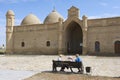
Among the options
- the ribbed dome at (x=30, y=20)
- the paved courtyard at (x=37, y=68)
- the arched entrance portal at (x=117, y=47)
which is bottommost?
the paved courtyard at (x=37, y=68)

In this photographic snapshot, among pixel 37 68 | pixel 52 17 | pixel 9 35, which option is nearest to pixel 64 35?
pixel 52 17

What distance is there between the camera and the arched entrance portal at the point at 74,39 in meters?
40.4

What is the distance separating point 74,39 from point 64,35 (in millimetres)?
2716

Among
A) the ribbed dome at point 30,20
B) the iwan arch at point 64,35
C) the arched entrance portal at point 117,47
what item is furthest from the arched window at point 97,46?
the ribbed dome at point 30,20

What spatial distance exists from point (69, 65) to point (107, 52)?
19.0m

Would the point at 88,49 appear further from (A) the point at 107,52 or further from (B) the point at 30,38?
(B) the point at 30,38

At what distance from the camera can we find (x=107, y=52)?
33.8 metres

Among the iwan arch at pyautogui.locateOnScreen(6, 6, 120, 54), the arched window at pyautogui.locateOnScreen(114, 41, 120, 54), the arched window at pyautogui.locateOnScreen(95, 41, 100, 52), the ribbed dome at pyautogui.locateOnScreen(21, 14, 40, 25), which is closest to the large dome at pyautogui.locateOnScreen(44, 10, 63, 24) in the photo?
the iwan arch at pyautogui.locateOnScreen(6, 6, 120, 54)

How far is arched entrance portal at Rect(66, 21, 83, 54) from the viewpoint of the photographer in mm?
40438

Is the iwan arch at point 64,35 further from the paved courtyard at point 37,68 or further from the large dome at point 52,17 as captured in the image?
the paved courtyard at point 37,68

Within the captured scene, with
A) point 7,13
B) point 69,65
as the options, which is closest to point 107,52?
point 69,65

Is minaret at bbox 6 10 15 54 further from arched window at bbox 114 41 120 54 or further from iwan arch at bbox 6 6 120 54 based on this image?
arched window at bbox 114 41 120 54

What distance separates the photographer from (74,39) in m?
41.1

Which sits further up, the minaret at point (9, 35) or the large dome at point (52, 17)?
the large dome at point (52, 17)
